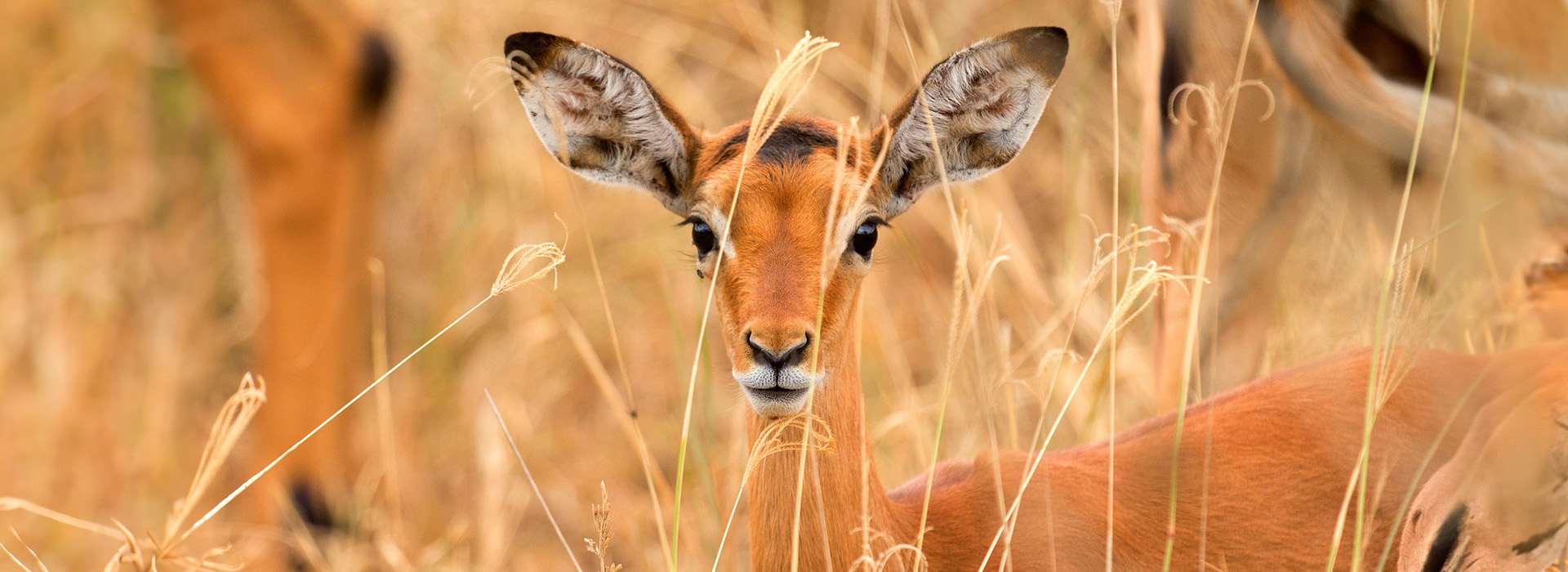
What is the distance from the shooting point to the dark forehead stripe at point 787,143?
2.90m

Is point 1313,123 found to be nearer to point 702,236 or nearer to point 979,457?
point 979,457

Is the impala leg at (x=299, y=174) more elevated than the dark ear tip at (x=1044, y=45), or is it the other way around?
the dark ear tip at (x=1044, y=45)

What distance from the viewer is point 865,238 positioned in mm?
2855

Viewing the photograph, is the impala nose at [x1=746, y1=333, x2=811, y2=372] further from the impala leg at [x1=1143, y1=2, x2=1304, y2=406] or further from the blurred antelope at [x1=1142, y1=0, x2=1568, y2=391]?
the impala leg at [x1=1143, y1=2, x2=1304, y2=406]

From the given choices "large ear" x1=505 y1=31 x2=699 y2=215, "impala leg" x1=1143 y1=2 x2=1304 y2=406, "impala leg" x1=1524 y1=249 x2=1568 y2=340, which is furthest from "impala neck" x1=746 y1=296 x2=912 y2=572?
"impala leg" x1=1524 y1=249 x2=1568 y2=340

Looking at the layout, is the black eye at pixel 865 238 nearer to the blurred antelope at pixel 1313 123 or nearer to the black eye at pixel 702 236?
the black eye at pixel 702 236

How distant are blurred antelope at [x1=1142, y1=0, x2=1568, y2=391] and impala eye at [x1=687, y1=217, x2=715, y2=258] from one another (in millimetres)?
1045

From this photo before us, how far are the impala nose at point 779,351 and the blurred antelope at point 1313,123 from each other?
3.07 feet

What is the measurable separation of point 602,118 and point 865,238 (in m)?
0.70

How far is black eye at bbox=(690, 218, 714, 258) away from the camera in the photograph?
113 inches

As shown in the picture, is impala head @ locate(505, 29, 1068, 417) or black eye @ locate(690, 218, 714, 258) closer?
impala head @ locate(505, 29, 1068, 417)

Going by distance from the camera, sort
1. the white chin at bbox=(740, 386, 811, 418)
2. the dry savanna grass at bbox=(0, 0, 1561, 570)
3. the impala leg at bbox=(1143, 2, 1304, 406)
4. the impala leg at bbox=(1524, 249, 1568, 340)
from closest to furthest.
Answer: the white chin at bbox=(740, 386, 811, 418)
the impala leg at bbox=(1524, 249, 1568, 340)
the impala leg at bbox=(1143, 2, 1304, 406)
the dry savanna grass at bbox=(0, 0, 1561, 570)

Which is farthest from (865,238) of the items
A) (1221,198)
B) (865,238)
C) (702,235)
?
(1221,198)

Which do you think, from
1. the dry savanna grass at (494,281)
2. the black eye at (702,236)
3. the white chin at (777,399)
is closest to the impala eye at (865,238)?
the black eye at (702,236)
